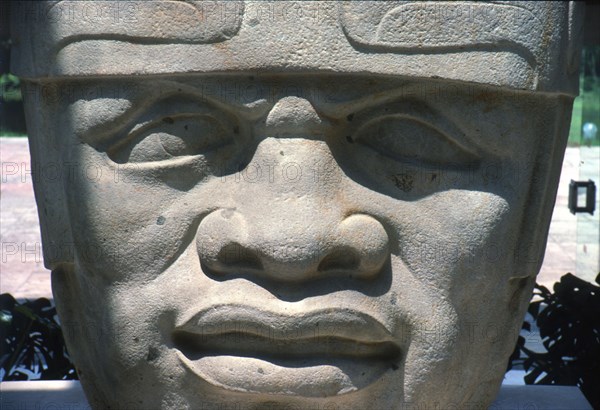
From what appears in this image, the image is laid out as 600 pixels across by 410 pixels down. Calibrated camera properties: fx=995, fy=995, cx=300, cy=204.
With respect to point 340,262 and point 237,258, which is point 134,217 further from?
point 340,262

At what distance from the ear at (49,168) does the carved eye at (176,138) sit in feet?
0.55

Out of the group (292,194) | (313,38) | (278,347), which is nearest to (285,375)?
(278,347)

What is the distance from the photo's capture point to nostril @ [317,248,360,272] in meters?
1.91

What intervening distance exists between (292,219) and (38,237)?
3861 mm

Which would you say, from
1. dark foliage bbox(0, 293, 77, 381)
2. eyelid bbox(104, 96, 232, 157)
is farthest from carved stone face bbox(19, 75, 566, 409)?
dark foliage bbox(0, 293, 77, 381)

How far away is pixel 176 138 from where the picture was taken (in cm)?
195

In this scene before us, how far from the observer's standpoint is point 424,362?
2006 mm

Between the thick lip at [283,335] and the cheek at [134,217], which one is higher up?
the cheek at [134,217]

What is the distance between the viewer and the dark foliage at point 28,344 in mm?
3078

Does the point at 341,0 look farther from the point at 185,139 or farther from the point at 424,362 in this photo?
the point at 424,362

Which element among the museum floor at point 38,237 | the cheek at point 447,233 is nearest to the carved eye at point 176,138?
the cheek at point 447,233

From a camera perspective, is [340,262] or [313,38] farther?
[340,262]

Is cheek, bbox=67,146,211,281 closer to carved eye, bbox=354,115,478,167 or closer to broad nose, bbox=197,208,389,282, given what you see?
broad nose, bbox=197,208,389,282

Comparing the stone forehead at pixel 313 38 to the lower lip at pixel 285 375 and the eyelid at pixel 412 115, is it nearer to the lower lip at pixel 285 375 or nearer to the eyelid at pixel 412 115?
the eyelid at pixel 412 115
